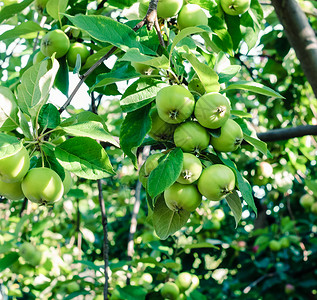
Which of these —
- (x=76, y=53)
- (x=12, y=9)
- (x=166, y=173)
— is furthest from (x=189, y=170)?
(x=12, y=9)

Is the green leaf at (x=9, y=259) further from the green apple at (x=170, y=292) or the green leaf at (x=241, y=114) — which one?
the green leaf at (x=241, y=114)

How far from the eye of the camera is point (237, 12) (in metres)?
1.23

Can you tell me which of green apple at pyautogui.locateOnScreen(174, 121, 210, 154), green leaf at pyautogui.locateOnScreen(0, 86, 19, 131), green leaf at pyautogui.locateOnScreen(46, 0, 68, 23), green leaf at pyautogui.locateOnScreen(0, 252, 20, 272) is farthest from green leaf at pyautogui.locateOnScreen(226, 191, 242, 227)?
green leaf at pyautogui.locateOnScreen(0, 252, 20, 272)

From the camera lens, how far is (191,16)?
105 centimetres

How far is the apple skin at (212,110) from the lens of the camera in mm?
791

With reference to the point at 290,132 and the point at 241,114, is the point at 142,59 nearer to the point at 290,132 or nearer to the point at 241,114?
Result: the point at 241,114

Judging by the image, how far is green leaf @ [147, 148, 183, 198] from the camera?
0.75 meters

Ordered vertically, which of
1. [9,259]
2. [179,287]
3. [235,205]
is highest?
[235,205]

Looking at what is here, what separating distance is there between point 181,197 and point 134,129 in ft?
0.68

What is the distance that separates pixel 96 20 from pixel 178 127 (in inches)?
12.3

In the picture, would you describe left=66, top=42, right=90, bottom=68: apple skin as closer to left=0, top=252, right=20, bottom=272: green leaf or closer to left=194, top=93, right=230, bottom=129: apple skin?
left=194, top=93, right=230, bottom=129: apple skin

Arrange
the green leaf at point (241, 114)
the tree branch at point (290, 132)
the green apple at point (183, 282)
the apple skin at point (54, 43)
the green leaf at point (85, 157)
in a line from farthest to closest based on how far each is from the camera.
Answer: the green apple at point (183, 282)
the tree branch at point (290, 132)
the apple skin at point (54, 43)
the green leaf at point (241, 114)
the green leaf at point (85, 157)

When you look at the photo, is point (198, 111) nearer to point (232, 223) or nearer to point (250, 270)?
point (250, 270)

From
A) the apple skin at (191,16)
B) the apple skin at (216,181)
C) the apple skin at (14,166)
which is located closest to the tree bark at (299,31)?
the apple skin at (191,16)
